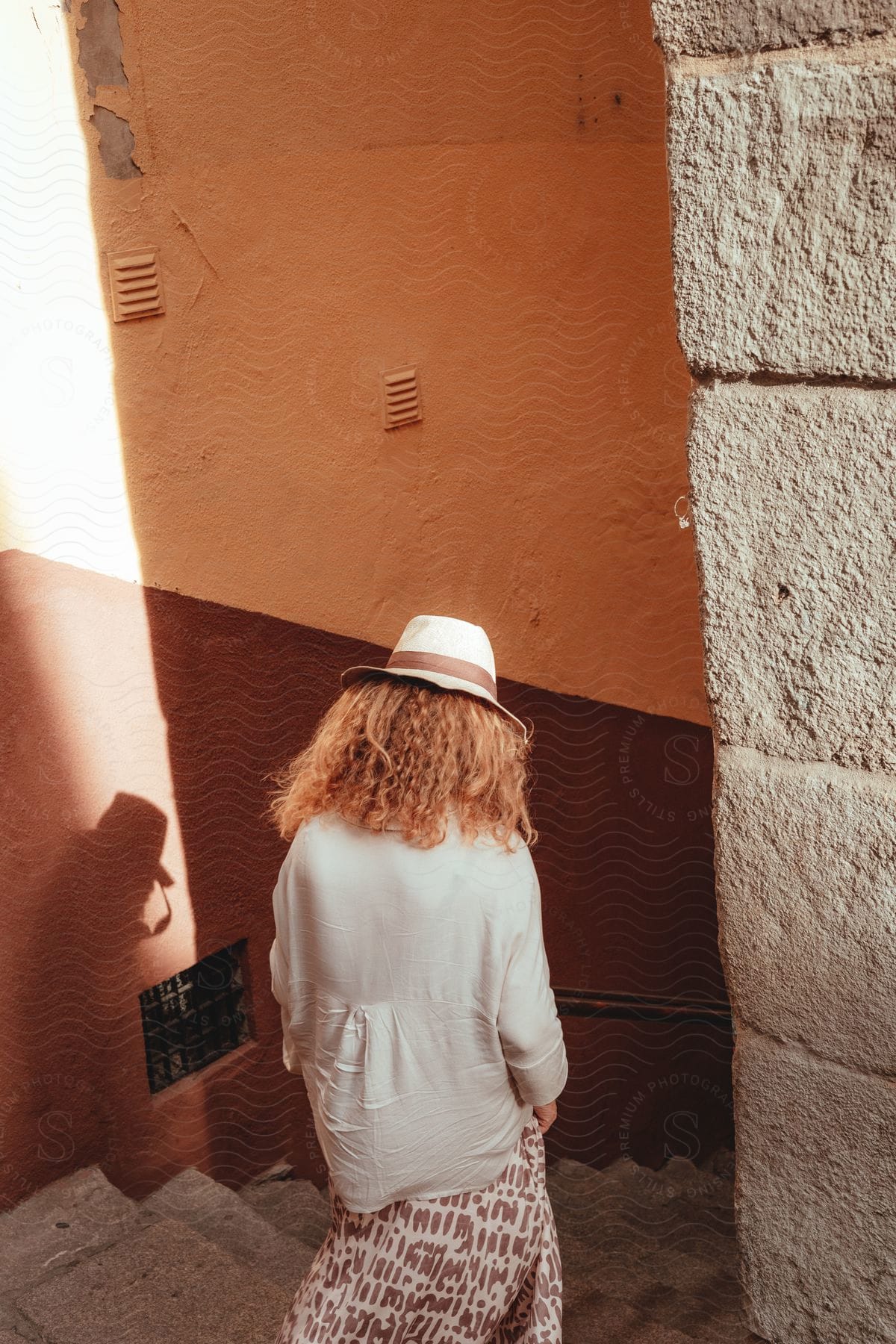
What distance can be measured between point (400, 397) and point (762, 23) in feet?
9.78

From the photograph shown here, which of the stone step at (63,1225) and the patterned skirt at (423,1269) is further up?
the patterned skirt at (423,1269)

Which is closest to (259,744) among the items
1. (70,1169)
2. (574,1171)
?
(70,1169)

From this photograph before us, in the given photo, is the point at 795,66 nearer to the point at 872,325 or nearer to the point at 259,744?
the point at 872,325

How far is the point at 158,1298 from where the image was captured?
297 cm

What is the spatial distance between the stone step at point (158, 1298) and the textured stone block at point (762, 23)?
2831mm

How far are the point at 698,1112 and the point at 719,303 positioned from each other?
500 centimetres

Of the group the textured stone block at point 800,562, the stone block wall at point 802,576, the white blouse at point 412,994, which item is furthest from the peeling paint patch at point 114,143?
the textured stone block at point 800,562

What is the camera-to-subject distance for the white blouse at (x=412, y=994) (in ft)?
6.11

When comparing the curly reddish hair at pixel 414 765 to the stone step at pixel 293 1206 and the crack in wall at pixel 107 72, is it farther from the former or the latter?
the stone step at pixel 293 1206

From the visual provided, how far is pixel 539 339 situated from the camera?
4.27 meters

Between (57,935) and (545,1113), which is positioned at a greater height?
(545,1113)

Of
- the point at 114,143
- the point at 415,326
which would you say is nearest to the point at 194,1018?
the point at 415,326

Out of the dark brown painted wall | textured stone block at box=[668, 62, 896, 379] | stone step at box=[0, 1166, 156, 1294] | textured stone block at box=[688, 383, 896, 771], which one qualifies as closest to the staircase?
stone step at box=[0, 1166, 156, 1294]

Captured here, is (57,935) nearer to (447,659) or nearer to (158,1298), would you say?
(158,1298)
